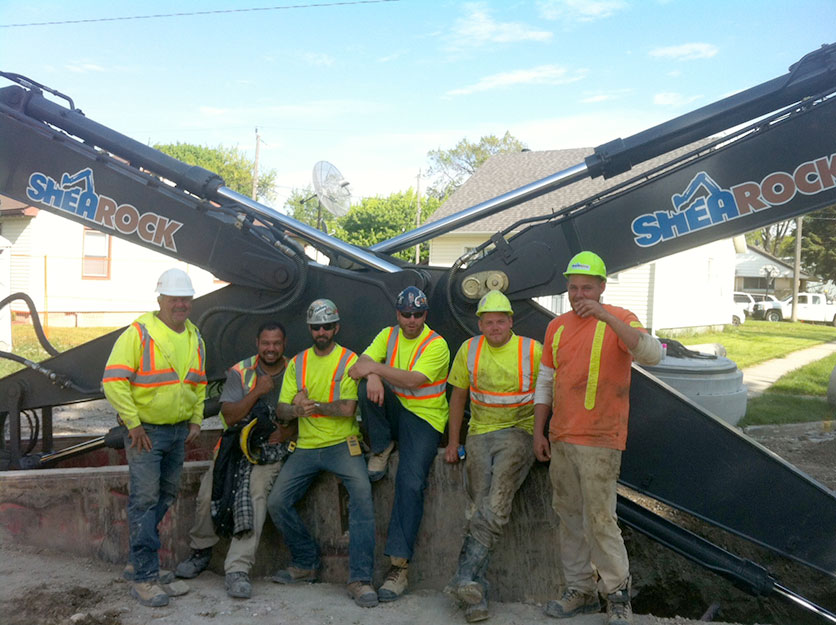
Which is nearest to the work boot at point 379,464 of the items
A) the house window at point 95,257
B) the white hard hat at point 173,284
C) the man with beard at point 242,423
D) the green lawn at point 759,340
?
the man with beard at point 242,423

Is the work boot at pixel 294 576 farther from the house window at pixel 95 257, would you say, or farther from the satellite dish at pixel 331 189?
the house window at pixel 95 257

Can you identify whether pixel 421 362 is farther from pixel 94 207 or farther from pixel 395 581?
pixel 94 207

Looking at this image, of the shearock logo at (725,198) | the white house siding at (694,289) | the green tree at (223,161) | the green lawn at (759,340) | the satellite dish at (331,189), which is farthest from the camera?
the green tree at (223,161)

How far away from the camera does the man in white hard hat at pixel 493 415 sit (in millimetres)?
4309

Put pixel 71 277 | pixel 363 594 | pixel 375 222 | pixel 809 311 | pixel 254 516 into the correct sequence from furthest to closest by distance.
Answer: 1. pixel 809 311
2. pixel 375 222
3. pixel 71 277
4. pixel 254 516
5. pixel 363 594

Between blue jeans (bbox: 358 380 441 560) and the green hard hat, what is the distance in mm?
Answer: 1372

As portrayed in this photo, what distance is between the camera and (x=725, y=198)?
13.0ft

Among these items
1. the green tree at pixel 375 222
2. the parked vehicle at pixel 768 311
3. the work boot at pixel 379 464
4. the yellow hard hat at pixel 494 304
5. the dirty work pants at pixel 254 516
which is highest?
the green tree at pixel 375 222

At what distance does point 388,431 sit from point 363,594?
38.7 inches

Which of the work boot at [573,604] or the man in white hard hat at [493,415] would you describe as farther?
the man in white hard hat at [493,415]

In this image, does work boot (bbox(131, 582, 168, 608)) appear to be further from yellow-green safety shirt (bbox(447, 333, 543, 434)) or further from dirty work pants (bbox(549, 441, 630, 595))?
dirty work pants (bbox(549, 441, 630, 595))

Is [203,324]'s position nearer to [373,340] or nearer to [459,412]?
[373,340]

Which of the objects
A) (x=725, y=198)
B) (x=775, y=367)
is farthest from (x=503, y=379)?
(x=775, y=367)

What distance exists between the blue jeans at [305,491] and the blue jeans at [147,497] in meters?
0.67
